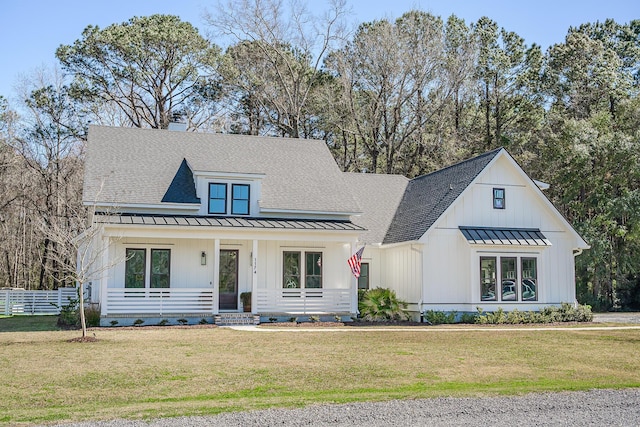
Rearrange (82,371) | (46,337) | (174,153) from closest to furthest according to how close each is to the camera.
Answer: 1. (82,371)
2. (46,337)
3. (174,153)

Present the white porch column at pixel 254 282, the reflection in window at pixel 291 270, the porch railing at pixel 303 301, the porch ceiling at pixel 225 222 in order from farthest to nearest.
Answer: the reflection in window at pixel 291 270
the porch railing at pixel 303 301
the white porch column at pixel 254 282
the porch ceiling at pixel 225 222

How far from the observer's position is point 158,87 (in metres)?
38.8

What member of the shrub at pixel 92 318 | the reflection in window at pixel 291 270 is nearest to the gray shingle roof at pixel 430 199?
the reflection in window at pixel 291 270

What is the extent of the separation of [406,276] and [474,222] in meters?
3.19

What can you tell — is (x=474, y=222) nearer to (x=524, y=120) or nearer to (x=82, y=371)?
(x=82, y=371)

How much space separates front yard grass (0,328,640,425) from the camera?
9.67 m

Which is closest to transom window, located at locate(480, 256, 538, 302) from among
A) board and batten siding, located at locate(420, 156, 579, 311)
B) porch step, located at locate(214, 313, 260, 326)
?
board and batten siding, located at locate(420, 156, 579, 311)

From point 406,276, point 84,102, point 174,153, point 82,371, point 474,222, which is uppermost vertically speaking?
point 84,102

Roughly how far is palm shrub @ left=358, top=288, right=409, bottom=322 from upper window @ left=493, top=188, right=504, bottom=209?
16.4ft

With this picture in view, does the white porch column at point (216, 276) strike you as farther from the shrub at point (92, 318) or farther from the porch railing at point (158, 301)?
the shrub at point (92, 318)

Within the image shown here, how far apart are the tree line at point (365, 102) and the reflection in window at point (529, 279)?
9.97 m

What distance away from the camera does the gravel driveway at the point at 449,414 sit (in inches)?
336

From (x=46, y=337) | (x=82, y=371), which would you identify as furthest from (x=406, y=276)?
(x=82, y=371)

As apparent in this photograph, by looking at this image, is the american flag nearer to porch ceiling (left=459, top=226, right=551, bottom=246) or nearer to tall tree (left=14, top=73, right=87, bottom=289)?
porch ceiling (left=459, top=226, right=551, bottom=246)
